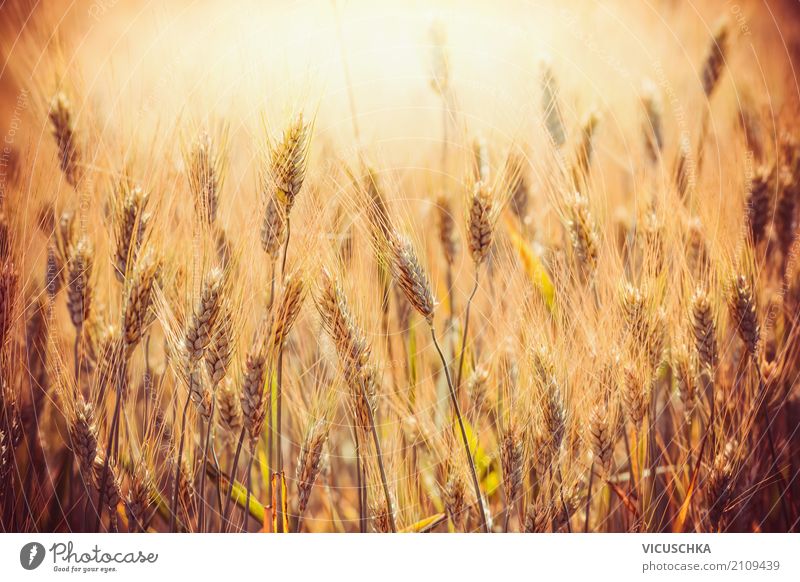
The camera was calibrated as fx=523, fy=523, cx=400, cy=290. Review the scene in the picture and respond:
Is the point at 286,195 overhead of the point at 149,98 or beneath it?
beneath

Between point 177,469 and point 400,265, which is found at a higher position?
point 400,265

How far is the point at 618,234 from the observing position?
1.05 metres

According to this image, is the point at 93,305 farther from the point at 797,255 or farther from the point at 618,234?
the point at 797,255

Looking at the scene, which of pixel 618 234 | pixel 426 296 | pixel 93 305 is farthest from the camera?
pixel 618 234

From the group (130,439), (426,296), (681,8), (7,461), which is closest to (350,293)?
(426,296)

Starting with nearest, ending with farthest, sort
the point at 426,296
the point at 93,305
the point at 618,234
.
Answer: the point at 426,296 < the point at 93,305 < the point at 618,234

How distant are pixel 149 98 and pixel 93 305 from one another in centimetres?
39

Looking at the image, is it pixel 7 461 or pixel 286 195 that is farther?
pixel 7 461

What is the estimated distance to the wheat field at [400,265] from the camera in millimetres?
898

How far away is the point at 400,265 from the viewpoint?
85 cm

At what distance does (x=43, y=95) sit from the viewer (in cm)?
98

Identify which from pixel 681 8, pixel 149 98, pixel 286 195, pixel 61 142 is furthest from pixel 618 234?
pixel 61 142

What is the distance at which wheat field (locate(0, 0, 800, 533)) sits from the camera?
0.90 metres
